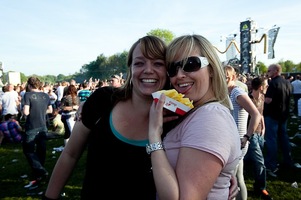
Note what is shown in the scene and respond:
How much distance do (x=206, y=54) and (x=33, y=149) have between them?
4.92m

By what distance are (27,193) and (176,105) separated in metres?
4.52

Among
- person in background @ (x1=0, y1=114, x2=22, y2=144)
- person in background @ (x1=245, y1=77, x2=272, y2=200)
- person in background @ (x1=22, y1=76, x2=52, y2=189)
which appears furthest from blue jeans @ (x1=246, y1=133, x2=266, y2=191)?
person in background @ (x1=0, y1=114, x2=22, y2=144)

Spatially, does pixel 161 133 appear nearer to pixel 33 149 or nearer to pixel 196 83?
pixel 196 83

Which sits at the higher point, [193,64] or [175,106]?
[193,64]

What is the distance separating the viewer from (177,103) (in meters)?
1.37

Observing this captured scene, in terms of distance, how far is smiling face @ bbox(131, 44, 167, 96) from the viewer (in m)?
1.68

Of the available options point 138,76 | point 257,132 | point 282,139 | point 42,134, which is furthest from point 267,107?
point 42,134

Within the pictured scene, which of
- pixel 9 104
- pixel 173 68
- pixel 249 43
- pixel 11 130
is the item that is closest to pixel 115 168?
pixel 173 68

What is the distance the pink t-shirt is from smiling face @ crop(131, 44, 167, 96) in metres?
0.43

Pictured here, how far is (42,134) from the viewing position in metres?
5.58

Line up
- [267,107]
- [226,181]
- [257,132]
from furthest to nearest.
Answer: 1. [267,107]
2. [257,132]
3. [226,181]

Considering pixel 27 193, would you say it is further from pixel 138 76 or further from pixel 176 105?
pixel 176 105

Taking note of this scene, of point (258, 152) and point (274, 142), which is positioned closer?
point (258, 152)

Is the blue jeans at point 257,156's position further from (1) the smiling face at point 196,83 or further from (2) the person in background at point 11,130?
(2) the person in background at point 11,130
